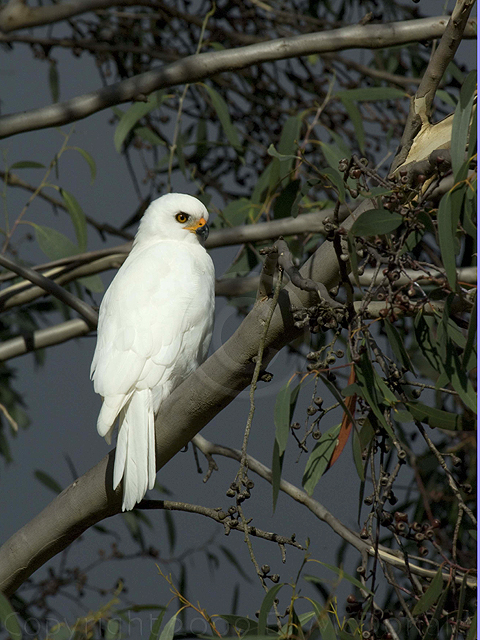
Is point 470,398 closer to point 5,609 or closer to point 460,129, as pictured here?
point 460,129

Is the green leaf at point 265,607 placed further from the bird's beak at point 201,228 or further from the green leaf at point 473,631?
the bird's beak at point 201,228

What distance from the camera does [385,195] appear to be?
A: 94cm

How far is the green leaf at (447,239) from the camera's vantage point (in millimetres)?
806

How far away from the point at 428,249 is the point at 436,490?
700 millimetres

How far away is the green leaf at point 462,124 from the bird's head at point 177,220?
1.03 m

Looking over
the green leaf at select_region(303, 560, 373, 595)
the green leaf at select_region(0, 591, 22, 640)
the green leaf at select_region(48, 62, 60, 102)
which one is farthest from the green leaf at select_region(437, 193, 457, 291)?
the green leaf at select_region(48, 62, 60, 102)

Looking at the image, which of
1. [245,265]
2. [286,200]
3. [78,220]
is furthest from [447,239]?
[78,220]

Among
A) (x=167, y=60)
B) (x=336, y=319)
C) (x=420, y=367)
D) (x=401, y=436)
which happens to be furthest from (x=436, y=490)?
(x=167, y=60)

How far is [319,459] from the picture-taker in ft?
3.75

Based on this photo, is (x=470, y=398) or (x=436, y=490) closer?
(x=470, y=398)

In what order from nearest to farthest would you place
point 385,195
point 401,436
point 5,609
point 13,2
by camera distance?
point 385,195
point 5,609
point 13,2
point 401,436

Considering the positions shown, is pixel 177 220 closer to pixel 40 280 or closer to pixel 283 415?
pixel 40 280

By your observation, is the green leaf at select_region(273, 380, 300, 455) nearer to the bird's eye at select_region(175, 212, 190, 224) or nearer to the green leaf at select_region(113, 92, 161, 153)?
the bird's eye at select_region(175, 212, 190, 224)

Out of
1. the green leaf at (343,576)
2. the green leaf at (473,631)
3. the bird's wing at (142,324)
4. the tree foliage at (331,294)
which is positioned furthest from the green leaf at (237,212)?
the green leaf at (473,631)
